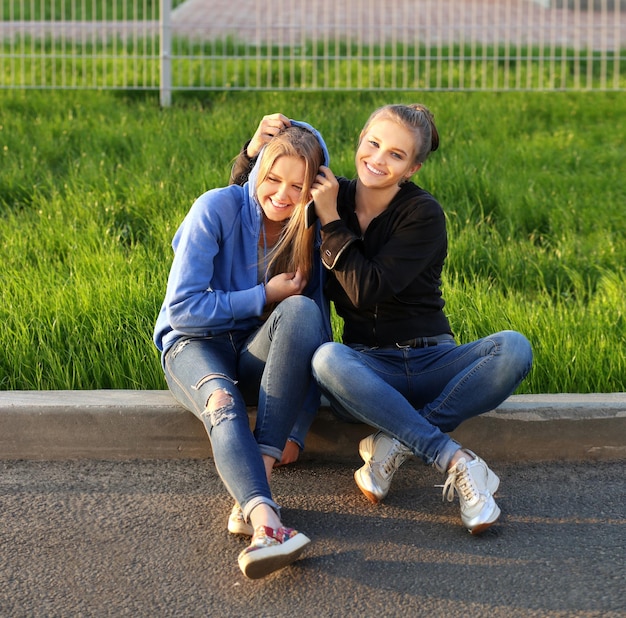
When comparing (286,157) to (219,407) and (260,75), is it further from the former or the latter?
(260,75)

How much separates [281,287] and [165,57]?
4702mm

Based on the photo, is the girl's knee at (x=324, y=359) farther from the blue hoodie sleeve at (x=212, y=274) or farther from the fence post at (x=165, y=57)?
the fence post at (x=165, y=57)

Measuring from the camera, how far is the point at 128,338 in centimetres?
409

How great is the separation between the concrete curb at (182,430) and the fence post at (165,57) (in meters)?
4.40

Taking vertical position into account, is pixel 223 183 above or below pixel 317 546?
above

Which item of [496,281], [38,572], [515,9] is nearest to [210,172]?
[496,281]

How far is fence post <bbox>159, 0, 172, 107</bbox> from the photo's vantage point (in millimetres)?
7668

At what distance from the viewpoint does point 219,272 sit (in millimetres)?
3479

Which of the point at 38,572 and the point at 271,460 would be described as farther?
the point at 271,460

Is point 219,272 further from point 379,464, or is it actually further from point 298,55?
point 298,55

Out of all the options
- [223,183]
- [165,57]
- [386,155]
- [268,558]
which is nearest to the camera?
[268,558]

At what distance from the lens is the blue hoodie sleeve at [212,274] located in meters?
3.31

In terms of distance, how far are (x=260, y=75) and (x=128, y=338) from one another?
445 centimetres

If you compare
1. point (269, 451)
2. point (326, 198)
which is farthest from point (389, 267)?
point (269, 451)
